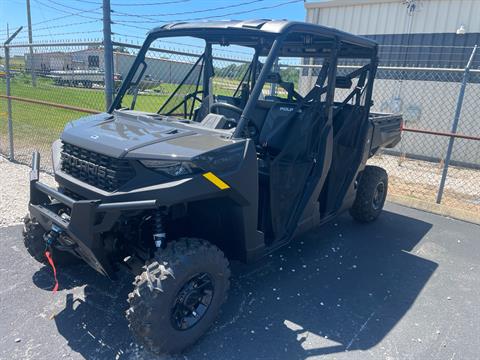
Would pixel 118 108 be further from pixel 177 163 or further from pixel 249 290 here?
pixel 249 290

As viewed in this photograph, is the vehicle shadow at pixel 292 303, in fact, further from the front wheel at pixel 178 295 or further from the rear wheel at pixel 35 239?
the rear wheel at pixel 35 239

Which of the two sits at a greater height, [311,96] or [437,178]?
→ [311,96]

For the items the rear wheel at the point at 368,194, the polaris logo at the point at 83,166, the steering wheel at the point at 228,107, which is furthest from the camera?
the rear wheel at the point at 368,194

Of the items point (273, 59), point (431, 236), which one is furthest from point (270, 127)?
point (431, 236)

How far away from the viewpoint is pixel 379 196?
531cm

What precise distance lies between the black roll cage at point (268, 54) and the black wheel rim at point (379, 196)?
1343mm

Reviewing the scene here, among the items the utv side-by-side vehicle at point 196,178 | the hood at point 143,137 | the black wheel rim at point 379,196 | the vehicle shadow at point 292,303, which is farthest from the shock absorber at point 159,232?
the black wheel rim at point 379,196

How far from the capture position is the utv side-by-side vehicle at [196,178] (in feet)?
8.14

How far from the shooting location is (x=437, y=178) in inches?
328

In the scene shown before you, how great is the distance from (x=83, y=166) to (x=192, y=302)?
121cm

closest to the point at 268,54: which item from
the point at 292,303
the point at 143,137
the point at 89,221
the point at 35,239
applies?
the point at 143,137

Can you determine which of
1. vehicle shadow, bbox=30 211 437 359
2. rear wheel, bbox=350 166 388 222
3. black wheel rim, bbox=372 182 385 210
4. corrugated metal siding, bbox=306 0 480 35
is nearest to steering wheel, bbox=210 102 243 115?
vehicle shadow, bbox=30 211 437 359

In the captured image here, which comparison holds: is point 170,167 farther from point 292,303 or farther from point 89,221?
point 292,303

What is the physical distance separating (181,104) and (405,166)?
6.84m
